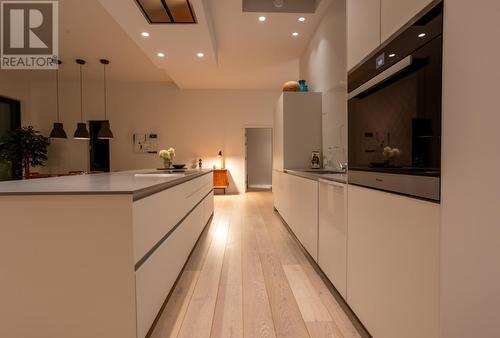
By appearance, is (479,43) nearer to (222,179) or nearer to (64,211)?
(64,211)

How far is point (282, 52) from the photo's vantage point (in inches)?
206

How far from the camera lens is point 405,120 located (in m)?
1.01

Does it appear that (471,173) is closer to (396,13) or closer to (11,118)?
(396,13)

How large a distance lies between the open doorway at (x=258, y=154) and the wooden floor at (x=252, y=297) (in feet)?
23.4

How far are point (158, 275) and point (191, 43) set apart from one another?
3.94m

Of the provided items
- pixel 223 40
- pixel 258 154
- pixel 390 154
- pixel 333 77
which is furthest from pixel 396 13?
pixel 258 154

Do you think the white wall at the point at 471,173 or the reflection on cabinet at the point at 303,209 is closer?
the white wall at the point at 471,173

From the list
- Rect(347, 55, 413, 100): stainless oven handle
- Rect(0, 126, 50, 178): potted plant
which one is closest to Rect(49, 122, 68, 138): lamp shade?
Rect(0, 126, 50, 178): potted plant

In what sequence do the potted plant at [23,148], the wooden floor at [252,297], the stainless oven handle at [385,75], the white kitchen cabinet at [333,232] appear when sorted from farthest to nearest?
the potted plant at [23,148]
the white kitchen cabinet at [333,232]
the wooden floor at [252,297]
the stainless oven handle at [385,75]

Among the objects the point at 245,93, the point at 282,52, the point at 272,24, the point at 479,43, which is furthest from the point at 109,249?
the point at 245,93

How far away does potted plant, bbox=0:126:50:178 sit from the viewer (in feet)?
21.2

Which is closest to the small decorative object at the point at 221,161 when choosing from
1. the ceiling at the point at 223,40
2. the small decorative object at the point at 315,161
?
the ceiling at the point at 223,40

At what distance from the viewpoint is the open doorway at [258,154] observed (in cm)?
1002

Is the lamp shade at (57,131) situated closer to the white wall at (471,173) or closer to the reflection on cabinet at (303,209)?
the reflection on cabinet at (303,209)
